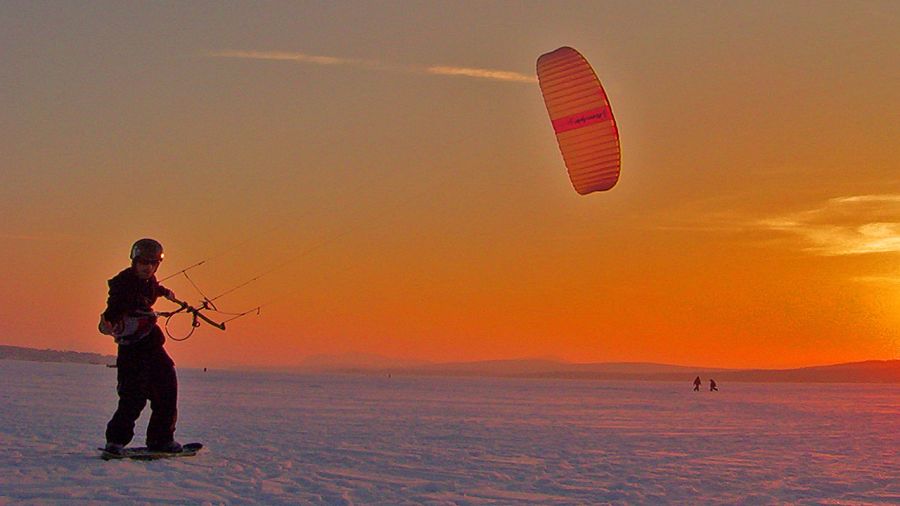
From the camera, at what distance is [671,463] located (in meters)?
10.4

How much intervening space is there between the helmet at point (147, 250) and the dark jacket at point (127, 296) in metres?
0.17

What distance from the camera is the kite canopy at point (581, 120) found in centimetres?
1423

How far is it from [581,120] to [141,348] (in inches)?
327

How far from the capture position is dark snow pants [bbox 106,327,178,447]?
340 inches

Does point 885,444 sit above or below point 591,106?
below

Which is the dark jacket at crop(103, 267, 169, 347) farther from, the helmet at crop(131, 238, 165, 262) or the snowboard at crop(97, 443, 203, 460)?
the snowboard at crop(97, 443, 203, 460)

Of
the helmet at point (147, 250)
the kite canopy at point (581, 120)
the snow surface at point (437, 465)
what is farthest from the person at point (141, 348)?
the kite canopy at point (581, 120)

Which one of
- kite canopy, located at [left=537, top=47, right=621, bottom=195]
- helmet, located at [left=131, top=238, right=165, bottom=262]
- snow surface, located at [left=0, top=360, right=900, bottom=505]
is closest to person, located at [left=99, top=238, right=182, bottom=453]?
helmet, located at [left=131, top=238, right=165, bottom=262]

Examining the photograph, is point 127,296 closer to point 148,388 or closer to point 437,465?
point 148,388

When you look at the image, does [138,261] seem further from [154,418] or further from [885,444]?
[885,444]

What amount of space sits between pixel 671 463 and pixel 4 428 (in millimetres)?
8218

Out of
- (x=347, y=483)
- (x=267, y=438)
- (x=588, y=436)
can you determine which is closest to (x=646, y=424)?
(x=588, y=436)

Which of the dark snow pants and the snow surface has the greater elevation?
the dark snow pants

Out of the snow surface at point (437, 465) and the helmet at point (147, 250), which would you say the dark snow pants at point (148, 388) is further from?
the helmet at point (147, 250)
